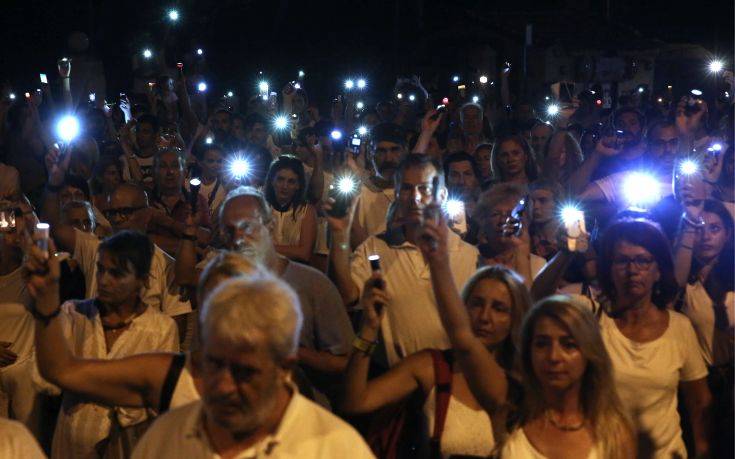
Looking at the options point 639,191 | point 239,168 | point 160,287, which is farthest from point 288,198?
point 639,191

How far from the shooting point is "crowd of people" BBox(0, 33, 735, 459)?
9.93 feet

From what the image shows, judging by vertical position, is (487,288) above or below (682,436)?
above

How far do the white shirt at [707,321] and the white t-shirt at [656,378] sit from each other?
483mm

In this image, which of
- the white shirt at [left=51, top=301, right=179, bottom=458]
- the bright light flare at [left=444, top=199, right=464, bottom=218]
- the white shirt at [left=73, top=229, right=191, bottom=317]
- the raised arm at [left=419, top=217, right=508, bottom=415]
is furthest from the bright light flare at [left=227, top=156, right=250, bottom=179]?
the raised arm at [left=419, top=217, right=508, bottom=415]

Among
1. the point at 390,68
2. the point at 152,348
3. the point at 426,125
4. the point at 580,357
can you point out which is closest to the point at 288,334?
the point at 580,357

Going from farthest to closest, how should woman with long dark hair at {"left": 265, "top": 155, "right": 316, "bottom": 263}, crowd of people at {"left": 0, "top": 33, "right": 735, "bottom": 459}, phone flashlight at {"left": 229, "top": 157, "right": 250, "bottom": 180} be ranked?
phone flashlight at {"left": 229, "top": 157, "right": 250, "bottom": 180} → woman with long dark hair at {"left": 265, "top": 155, "right": 316, "bottom": 263} → crowd of people at {"left": 0, "top": 33, "right": 735, "bottom": 459}

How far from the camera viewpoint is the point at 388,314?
16.5ft

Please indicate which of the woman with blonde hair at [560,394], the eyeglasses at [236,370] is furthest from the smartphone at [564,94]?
the eyeglasses at [236,370]

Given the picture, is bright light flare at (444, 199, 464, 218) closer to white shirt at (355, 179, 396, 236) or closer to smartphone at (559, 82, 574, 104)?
white shirt at (355, 179, 396, 236)

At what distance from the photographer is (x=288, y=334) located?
291 centimetres

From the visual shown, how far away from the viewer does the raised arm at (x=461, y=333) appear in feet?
12.9

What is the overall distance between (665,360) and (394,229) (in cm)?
157

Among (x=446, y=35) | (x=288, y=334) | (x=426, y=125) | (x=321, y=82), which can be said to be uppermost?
(x=446, y=35)

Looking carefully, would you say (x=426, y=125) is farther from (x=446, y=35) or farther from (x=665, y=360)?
(x=446, y=35)
